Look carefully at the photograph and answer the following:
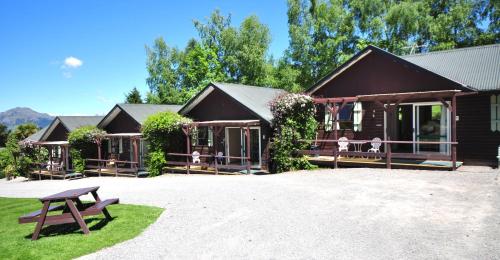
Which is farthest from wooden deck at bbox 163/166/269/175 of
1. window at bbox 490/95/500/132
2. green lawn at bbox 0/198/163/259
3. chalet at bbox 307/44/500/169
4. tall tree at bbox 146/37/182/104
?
tall tree at bbox 146/37/182/104

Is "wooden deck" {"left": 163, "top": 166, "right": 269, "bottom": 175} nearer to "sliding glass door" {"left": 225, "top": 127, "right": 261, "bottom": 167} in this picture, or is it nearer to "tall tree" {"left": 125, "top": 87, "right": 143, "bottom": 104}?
"sliding glass door" {"left": 225, "top": 127, "right": 261, "bottom": 167}

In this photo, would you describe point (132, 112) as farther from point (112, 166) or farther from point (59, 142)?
point (59, 142)

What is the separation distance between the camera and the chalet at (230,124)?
723 inches

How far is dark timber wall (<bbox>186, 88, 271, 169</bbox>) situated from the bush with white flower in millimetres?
2012

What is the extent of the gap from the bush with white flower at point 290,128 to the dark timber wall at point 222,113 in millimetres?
2012

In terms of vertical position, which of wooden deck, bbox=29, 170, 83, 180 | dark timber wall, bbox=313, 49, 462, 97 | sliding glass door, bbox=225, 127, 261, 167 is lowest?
wooden deck, bbox=29, 170, 83, 180

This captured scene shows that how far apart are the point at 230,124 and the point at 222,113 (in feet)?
8.19

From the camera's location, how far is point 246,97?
2005cm

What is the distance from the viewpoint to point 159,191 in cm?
1260

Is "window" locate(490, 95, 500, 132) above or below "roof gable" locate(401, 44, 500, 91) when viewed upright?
below

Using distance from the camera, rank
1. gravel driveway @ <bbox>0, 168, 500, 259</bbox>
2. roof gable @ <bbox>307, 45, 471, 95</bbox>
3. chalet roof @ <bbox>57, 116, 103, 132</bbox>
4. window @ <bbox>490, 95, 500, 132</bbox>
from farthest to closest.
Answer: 1. chalet roof @ <bbox>57, 116, 103, 132</bbox>
2. roof gable @ <bbox>307, 45, 471, 95</bbox>
3. window @ <bbox>490, 95, 500, 132</bbox>
4. gravel driveway @ <bbox>0, 168, 500, 259</bbox>

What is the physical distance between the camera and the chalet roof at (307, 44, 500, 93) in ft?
45.2

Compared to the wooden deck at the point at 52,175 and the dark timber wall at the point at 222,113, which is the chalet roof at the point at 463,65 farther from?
the wooden deck at the point at 52,175

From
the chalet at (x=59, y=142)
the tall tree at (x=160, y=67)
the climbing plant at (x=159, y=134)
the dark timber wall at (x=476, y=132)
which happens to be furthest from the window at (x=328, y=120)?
the tall tree at (x=160, y=67)
